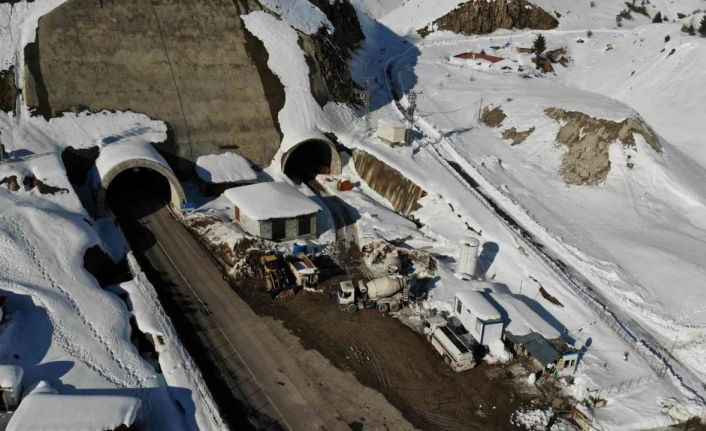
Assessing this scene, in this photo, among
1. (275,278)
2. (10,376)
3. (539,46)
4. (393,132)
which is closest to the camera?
(10,376)

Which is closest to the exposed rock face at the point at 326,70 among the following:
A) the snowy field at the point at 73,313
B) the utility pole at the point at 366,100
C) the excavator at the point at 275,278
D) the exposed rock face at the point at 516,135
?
the utility pole at the point at 366,100

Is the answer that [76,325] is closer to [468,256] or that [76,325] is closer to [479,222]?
[468,256]

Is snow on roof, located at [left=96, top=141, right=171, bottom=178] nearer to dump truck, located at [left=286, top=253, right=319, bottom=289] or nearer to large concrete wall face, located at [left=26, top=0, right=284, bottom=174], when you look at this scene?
large concrete wall face, located at [left=26, top=0, right=284, bottom=174]

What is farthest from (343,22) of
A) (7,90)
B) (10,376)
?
(10,376)

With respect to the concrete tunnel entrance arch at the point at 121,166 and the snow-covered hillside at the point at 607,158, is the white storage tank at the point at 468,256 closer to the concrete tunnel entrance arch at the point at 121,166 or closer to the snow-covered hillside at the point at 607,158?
the snow-covered hillside at the point at 607,158

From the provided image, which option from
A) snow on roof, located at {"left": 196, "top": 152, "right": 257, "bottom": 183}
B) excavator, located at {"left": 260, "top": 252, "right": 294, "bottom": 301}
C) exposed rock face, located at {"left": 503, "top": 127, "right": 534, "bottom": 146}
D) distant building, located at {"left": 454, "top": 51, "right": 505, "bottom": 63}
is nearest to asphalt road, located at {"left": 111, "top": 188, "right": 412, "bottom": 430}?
excavator, located at {"left": 260, "top": 252, "right": 294, "bottom": 301}

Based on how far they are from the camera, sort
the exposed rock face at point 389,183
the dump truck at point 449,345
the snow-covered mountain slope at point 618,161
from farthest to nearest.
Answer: the exposed rock face at point 389,183 → the snow-covered mountain slope at point 618,161 → the dump truck at point 449,345

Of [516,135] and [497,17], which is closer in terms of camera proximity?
[516,135]
